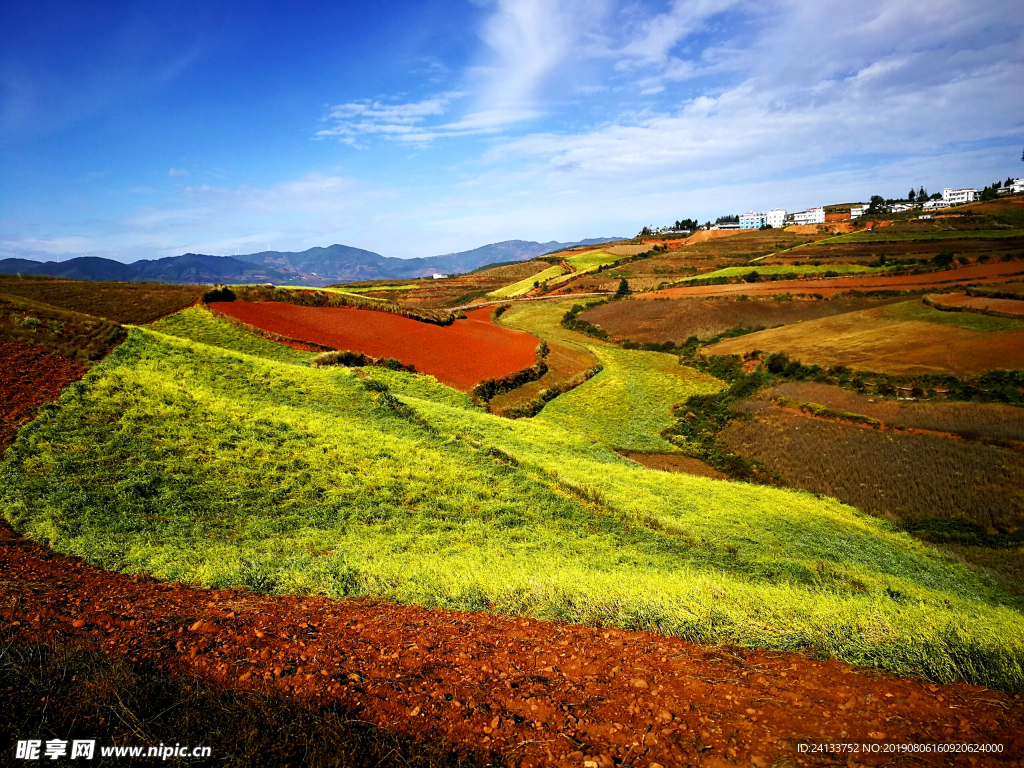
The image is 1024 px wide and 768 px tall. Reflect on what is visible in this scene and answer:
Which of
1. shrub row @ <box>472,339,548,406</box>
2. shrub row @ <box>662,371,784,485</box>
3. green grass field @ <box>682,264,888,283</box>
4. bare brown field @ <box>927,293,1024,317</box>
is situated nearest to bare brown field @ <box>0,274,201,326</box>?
shrub row @ <box>472,339,548,406</box>

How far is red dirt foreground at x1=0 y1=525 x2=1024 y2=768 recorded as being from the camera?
395 centimetres

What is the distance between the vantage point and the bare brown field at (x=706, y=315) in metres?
45.5

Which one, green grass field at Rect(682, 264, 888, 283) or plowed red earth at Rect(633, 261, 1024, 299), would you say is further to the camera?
green grass field at Rect(682, 264, 888, 283)

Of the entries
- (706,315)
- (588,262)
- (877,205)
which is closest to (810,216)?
(877,205)

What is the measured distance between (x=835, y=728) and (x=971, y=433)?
21231 mm

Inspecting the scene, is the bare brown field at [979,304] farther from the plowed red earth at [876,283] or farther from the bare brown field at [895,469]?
the bare brown field at [895,469]

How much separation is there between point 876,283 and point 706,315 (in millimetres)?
20574

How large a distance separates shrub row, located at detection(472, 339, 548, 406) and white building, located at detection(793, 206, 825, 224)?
567ft

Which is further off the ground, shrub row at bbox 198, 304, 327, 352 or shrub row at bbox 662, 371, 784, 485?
shrub row at bbox 198, 304, 327, 352

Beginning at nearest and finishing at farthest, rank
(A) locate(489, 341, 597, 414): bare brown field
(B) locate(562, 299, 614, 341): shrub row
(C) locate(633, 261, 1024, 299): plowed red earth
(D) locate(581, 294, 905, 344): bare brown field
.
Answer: (A) locate(489, 341, 597, 414): bare brown field → (D) locate(581, 294, 905, 344): bare brown field → (C) locate(633, 261, 1024, 299): plowed red earth → (B) locate(562, 299, 614, 341): shrub row

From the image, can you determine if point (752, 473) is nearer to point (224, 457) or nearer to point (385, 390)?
point (385, 390)

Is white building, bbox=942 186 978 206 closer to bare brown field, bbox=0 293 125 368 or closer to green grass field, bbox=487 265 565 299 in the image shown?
green grass field, bbox=487 265 565 299

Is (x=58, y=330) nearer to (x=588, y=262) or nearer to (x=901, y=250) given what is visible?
(x=901, y=250)

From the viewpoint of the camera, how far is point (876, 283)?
173 ft
